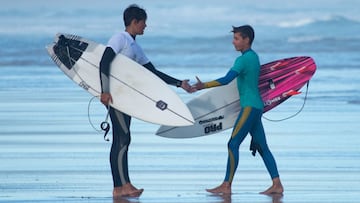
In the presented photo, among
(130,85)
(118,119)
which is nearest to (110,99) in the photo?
(118,119)

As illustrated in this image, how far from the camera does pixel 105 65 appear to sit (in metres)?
9.64

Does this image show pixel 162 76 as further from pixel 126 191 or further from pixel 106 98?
pixel 126 191

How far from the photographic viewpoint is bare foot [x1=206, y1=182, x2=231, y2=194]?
9.62m

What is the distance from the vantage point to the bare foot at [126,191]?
9547 millimetres

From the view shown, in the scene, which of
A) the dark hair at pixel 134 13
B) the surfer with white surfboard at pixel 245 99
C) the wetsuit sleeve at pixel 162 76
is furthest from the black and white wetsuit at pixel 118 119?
the surfer with white surfboard at pixel 245 99

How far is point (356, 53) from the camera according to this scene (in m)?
35.2

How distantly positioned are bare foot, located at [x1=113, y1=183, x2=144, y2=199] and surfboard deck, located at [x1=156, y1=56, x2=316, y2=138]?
3.08 feet

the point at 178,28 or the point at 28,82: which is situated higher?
the point at 178,28

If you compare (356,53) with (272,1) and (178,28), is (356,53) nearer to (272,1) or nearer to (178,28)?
(178,28)

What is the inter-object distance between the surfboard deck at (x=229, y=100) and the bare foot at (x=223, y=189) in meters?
0.92

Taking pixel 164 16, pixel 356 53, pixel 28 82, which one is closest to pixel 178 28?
pixel 164 16

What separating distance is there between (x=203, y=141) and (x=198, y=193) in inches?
148

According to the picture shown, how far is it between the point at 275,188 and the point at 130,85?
4.78 feet

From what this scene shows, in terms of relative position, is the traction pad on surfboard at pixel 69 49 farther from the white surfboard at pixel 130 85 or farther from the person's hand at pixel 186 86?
the person's hand at pixel 186 86
